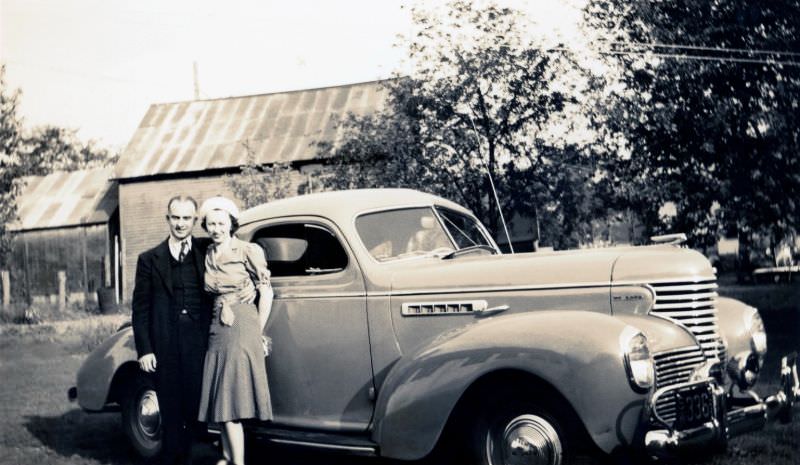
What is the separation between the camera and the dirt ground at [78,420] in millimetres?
5133

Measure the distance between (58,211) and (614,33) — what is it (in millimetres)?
17470

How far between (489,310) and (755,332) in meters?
1.72

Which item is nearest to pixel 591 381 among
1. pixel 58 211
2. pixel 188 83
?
pixel 188 83

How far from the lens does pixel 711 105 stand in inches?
288

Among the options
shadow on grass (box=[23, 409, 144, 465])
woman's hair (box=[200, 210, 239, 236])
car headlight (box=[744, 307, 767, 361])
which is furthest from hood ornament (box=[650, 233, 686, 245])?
shadow on grass (box=[23, 409, 144, 465])

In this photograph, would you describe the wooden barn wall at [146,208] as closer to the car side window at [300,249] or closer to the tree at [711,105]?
the tree at [711,105]

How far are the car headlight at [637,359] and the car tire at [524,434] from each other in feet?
1.28

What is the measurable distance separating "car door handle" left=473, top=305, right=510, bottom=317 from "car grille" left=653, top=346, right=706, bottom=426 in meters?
0.85

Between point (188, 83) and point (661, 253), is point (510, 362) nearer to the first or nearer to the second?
point (661, 253)

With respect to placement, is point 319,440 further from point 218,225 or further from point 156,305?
point 218,225

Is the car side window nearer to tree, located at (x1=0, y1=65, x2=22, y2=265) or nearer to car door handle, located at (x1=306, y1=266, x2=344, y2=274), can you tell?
car door handle, located at (x1=306, y1=266, x2=344, y2=274)

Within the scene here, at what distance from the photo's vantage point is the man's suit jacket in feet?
15.4

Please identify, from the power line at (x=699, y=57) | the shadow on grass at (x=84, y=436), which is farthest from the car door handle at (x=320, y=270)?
the power line at (x=699, y=57)

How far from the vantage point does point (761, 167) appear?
278 inches
